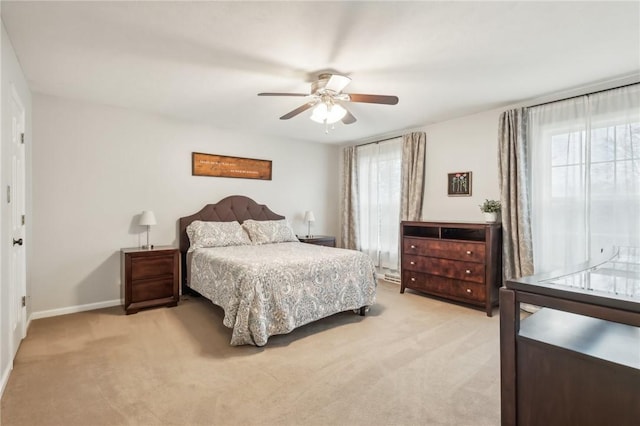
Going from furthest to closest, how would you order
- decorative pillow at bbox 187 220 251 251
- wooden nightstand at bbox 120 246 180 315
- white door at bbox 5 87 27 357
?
decorative pillow at bbox 187 220 251 251
wooden nightstand at bbox 120 246 180 315
white door at bbox 5 87 27 357

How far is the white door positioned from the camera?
8.14 ft

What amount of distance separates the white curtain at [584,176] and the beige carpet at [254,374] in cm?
129

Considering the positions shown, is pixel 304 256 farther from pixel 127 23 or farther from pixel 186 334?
pixel 127 23

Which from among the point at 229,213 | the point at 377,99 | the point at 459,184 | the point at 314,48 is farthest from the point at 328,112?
the point at 229,213

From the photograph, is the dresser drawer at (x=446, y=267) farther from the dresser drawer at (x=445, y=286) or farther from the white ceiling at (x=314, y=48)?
the white ceiling at (x=314, y=48)

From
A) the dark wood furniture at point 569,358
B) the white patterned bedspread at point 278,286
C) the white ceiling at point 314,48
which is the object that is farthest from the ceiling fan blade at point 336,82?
the dark wood furniture at point 569,358

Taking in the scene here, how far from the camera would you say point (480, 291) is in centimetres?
374

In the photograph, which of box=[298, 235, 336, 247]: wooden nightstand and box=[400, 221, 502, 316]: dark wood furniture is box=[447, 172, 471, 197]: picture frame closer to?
box=[400, 221, 502, 316]: dark wood furniture

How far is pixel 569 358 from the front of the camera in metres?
1.13

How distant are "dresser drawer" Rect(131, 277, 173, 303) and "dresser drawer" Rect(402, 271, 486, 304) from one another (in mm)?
3202

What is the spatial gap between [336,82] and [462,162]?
2.50m

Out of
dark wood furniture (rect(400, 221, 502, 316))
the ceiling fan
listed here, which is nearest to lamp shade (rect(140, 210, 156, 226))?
the ceiling fan

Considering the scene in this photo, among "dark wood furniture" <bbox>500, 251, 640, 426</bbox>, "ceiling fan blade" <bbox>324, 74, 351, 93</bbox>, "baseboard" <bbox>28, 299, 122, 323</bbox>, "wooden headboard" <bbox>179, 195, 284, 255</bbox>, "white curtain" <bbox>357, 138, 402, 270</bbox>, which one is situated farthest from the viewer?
"white curtain" <bbox>357, 138, 402, 270</bbox>

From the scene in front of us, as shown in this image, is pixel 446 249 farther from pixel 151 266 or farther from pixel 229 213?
pixel 151 266
